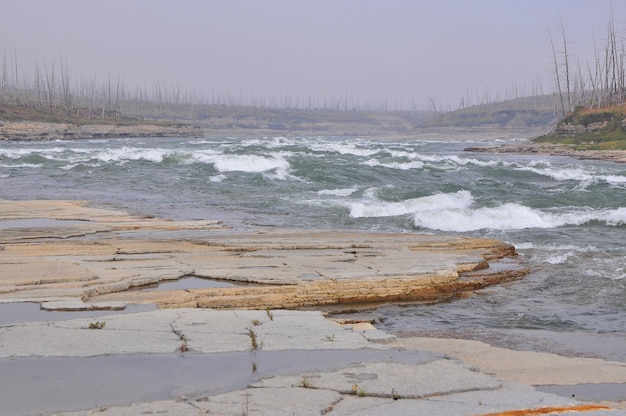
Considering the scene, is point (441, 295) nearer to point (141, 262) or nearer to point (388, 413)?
point (141, 262)

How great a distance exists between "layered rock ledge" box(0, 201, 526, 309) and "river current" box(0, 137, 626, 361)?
530mm

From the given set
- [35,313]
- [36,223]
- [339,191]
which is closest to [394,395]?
[35,313]

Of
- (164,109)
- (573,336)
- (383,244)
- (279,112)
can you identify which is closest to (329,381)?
(573,336)

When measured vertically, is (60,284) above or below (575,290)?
above

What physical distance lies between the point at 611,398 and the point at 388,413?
2013 millimetres

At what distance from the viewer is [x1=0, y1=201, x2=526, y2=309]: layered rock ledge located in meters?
8.50

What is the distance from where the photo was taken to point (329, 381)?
16.7 ft

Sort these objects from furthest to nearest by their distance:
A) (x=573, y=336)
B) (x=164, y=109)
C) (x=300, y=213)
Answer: (x=164, y=109) → (x=300, y=213) → (x=573, y=336)

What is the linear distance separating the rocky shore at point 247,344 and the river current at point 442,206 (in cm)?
97

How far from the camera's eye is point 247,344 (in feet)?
19.7

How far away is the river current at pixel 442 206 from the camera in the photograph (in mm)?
8719

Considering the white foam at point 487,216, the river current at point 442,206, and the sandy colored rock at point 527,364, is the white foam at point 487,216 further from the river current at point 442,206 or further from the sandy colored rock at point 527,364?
the sandy colored rock at point 527,364

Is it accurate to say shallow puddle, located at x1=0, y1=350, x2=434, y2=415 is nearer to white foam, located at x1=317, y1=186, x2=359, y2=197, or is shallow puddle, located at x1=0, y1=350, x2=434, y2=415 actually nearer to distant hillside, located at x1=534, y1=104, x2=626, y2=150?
white foam, located at x1=317, y1=186, x2=359, y2=197

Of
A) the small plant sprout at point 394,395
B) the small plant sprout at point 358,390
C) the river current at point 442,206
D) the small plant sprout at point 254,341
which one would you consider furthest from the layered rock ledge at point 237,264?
the small plant sprout at point 394,395
